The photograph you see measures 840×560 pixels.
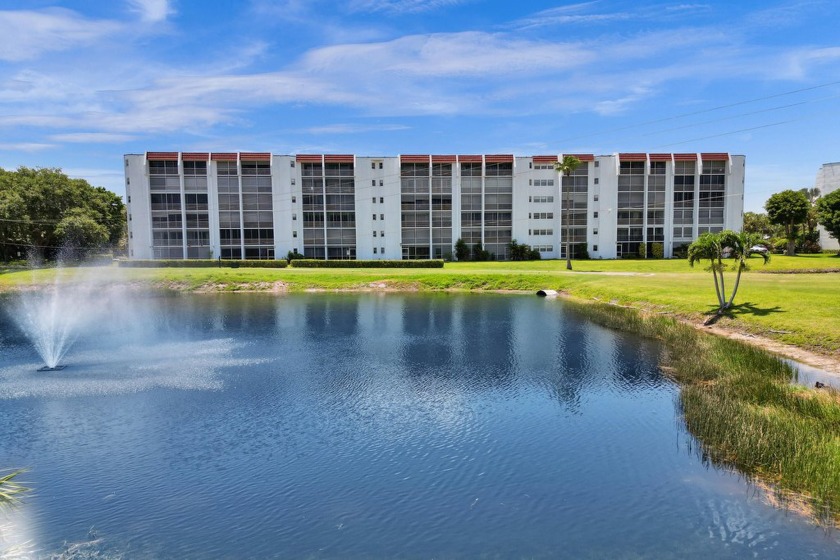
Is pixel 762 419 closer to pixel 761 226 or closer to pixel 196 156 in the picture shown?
pixel 196 156

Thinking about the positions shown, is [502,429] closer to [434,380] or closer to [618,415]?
[618,415]

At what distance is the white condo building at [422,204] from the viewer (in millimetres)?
98062

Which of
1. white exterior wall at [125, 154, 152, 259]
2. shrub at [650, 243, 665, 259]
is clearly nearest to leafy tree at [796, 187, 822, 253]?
shrub at [650, 243, 665, 259]

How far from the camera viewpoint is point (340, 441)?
1805 centimetres

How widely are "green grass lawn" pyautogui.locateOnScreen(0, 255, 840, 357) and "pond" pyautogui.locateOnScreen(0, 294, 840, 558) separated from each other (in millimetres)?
10231

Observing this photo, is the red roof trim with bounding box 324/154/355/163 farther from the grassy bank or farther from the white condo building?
the grassy bank

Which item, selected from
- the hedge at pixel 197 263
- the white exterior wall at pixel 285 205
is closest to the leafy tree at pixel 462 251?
the white exterior wall at pixel 285 205

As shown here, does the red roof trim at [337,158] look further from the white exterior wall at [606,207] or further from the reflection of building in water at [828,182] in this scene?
the reflection of building in water at [828,182]

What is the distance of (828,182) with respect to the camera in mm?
108500

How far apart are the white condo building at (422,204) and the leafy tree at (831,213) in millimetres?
12317

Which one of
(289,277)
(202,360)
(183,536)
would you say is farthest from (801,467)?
(289,277)

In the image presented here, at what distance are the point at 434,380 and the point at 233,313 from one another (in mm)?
29465

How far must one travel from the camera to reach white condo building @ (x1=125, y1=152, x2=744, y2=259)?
9806 centimetres

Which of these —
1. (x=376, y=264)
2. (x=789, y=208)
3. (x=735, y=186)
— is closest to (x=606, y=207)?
(x=735, y=186)
